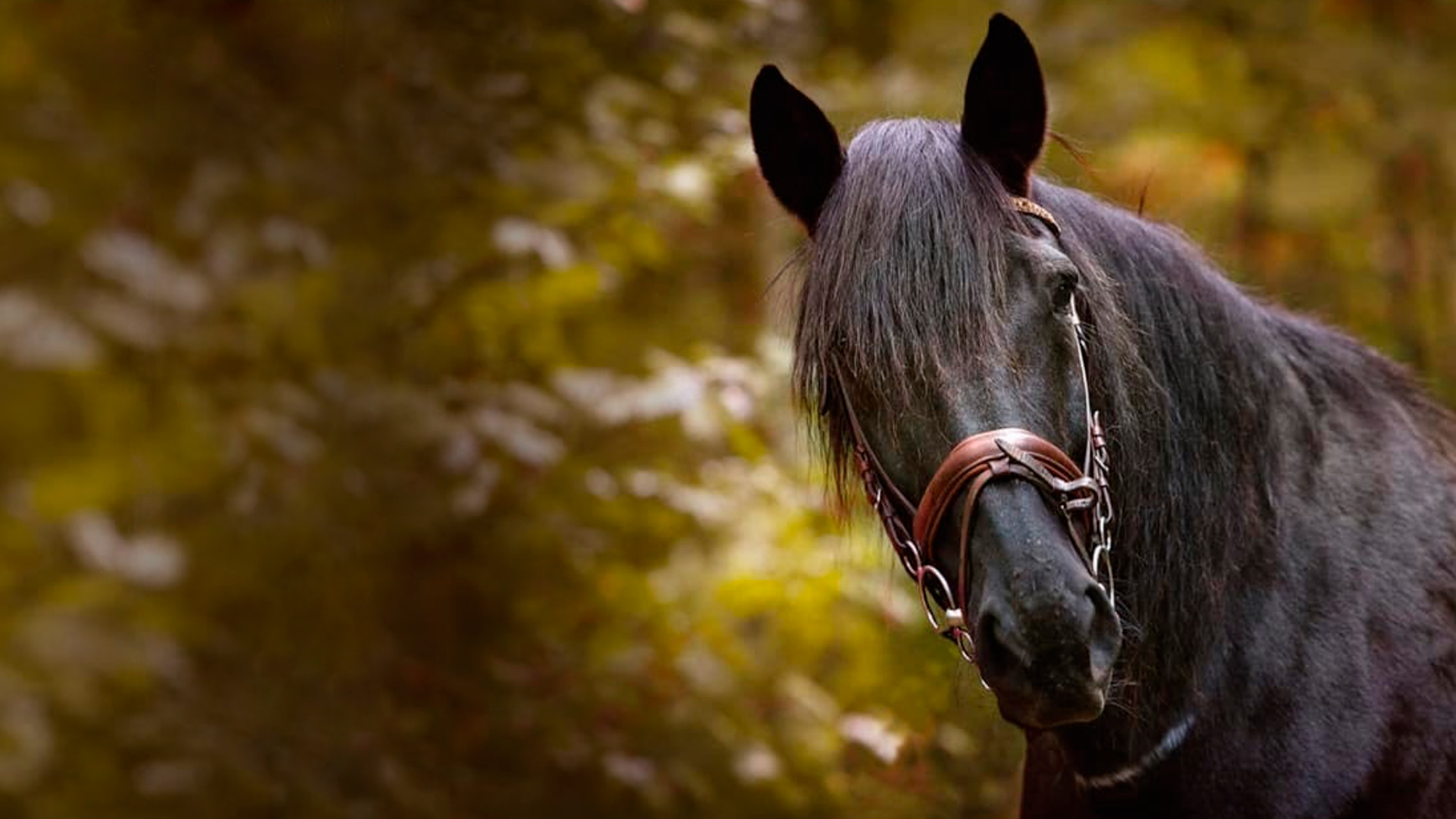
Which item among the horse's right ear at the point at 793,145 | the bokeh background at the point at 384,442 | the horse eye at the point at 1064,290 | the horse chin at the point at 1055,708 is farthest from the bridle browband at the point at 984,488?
the bokeh background at the point at 384,442

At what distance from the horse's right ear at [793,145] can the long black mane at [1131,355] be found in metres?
0.07

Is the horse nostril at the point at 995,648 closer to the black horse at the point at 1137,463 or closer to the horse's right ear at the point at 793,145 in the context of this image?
the black horse at the point at 1137,463

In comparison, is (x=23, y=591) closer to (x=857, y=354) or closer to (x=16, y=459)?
(x=16, y=459)

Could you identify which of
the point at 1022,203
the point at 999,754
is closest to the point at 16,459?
the point at 999,754

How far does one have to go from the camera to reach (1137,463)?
269 centimetres

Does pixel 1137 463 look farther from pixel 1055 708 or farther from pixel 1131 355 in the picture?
pixel 1055 708

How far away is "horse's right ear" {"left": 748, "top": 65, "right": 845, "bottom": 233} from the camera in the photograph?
2.73 m

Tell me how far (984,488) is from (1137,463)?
0.57 metres

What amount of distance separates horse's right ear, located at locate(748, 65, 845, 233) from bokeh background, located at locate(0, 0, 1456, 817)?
1.91 metres

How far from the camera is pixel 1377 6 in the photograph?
24.3ft

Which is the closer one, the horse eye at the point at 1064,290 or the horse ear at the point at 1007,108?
the horse eye at the point at 1064,290

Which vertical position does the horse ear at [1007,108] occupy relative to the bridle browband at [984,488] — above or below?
above

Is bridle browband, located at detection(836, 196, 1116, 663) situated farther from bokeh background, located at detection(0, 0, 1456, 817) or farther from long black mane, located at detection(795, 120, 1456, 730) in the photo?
bokeh background, located at detection(0, 0, 1456, 817)

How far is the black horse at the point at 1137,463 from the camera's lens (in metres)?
2.38
